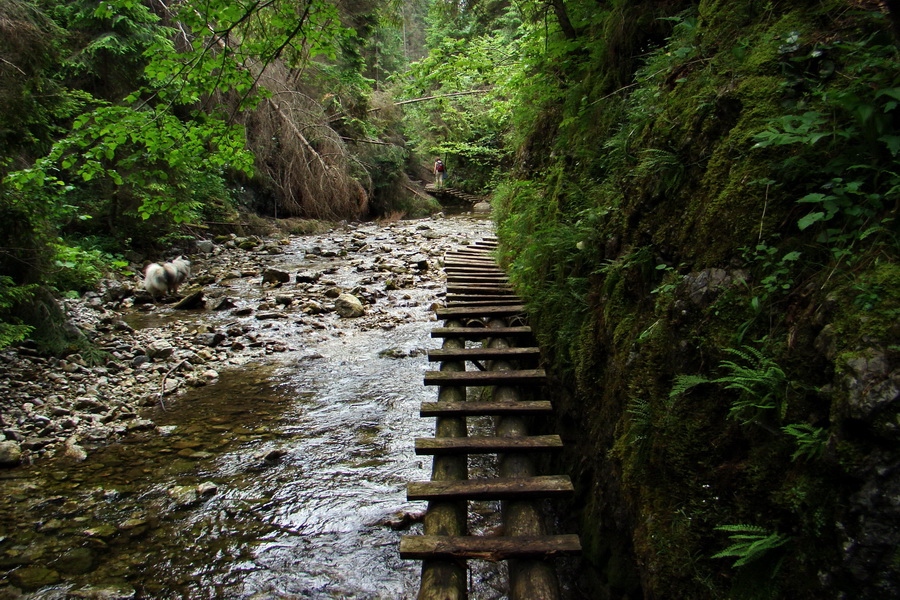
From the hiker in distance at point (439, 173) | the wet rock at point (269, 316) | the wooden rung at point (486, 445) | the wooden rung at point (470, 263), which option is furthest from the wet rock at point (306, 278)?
the hiker in distance at point (439, 173)

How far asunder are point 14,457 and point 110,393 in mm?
1306

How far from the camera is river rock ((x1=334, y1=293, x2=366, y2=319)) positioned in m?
7.95

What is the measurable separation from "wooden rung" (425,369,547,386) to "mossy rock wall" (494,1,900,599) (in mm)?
439

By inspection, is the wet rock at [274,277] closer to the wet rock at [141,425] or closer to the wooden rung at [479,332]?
the wet rock at [141,425]

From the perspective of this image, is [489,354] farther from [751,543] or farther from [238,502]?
[751,543]

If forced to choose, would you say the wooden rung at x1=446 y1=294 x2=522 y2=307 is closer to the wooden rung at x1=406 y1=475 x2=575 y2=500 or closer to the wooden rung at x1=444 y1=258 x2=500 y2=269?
the wooden rung at x1=444 y1=258 x2=500 y2=269

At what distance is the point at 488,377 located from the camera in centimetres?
355

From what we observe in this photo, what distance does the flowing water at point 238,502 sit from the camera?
2.75 meters

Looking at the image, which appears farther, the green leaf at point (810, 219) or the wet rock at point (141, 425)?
the wet rock at point (141, 425)

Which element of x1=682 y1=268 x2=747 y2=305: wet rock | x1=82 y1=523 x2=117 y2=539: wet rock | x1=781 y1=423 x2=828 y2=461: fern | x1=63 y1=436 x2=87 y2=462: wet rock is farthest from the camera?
→ x1=63 y1=436 x2=87 y2=462: wet rock

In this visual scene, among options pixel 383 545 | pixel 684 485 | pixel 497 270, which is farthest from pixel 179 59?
pixel 497 270

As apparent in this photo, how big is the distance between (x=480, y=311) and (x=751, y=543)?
12.3ft

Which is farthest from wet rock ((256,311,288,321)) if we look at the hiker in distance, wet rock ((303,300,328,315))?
the hiker in distance

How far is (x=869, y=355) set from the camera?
118 cm
